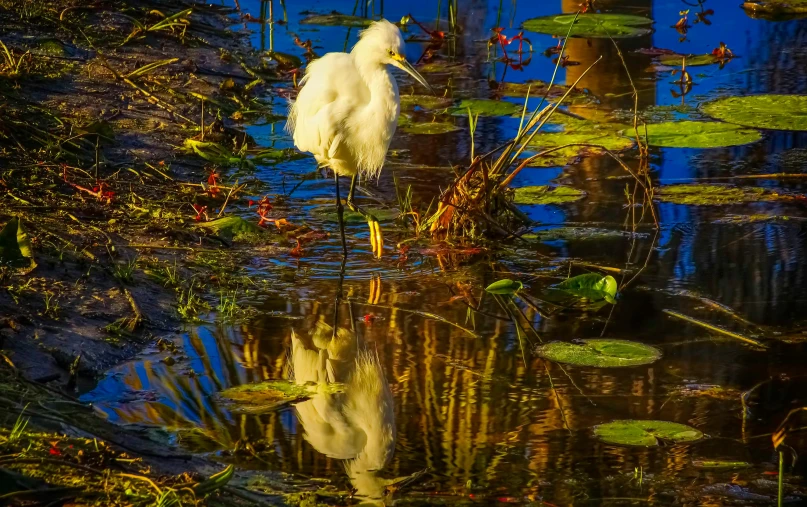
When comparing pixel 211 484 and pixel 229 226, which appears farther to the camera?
pixel 229 226

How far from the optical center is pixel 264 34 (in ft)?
35.6

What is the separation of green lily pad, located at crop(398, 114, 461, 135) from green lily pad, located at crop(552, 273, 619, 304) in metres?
3.07

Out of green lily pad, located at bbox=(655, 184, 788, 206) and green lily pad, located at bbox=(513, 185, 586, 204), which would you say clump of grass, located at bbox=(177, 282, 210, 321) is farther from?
green lily pad, located at bbox=(655, 184, 788, 206)

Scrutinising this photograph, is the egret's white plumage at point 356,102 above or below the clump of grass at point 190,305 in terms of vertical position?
above

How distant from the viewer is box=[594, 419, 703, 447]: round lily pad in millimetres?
3482

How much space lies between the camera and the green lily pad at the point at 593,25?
1033 cm

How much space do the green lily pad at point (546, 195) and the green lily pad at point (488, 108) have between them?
5.36 feet

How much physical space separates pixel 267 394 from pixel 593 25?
749 centimetres

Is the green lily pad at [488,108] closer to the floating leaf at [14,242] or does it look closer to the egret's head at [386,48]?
the egret's head at [386,48]

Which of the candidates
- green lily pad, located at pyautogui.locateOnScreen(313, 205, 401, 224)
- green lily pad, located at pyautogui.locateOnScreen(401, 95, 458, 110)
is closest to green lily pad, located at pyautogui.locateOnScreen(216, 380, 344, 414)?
green lily pad, located at pyautogui.locateOnScreen(313, 205, 401, 224)

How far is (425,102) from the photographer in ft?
28.1

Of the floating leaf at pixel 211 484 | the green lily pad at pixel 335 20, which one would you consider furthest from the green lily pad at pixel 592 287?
the green lily pad at pixel 335 20

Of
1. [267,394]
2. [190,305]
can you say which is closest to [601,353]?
[267,394]

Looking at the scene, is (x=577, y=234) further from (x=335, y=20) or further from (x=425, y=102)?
(x=335, y=20)
